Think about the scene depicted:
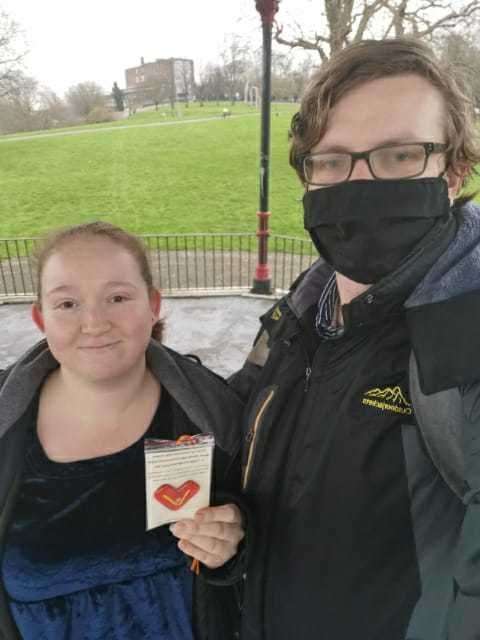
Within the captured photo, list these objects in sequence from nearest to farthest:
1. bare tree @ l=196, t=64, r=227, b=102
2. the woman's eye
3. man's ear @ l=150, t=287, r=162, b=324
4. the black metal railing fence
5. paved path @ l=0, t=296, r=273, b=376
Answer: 1. the woman's eye
2. man's ear @ l=150, t=287, r=162, b=324
3. paved path @ l=0, t=296, r=273, b=376
4. the black metal railing fence
5. bare tree @ l=196, t=64, r=227, b=102

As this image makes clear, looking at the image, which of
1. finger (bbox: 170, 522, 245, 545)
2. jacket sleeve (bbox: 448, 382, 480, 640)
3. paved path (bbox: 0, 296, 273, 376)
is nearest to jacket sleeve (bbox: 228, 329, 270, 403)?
finger (bbox: 170, 522, 245, 545)

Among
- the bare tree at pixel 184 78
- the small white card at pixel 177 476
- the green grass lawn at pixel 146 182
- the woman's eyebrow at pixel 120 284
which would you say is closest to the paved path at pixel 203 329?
the woman's eyebrow at pixel 120 284

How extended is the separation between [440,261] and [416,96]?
0.43 metres

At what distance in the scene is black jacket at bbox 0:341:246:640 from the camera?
130 cm

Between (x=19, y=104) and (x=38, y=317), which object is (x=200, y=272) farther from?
(x=19, y=104)

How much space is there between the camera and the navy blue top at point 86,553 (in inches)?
50.6

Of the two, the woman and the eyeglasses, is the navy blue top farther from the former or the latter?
the eyeglasses

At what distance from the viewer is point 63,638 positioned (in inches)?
52.0

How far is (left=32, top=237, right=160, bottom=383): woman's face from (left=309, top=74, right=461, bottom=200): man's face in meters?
0.70

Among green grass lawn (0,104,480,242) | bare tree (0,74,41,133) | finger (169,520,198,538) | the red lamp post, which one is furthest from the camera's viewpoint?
bare tree (0,74,41,133)

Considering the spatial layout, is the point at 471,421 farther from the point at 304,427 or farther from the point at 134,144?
the point at 134,144

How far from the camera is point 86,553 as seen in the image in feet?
4.30

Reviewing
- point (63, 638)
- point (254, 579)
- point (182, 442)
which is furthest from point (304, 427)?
point (63, 638)

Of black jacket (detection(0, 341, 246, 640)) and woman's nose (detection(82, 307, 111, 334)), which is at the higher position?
woman's nose (detection(82, 307, 111, 334))
